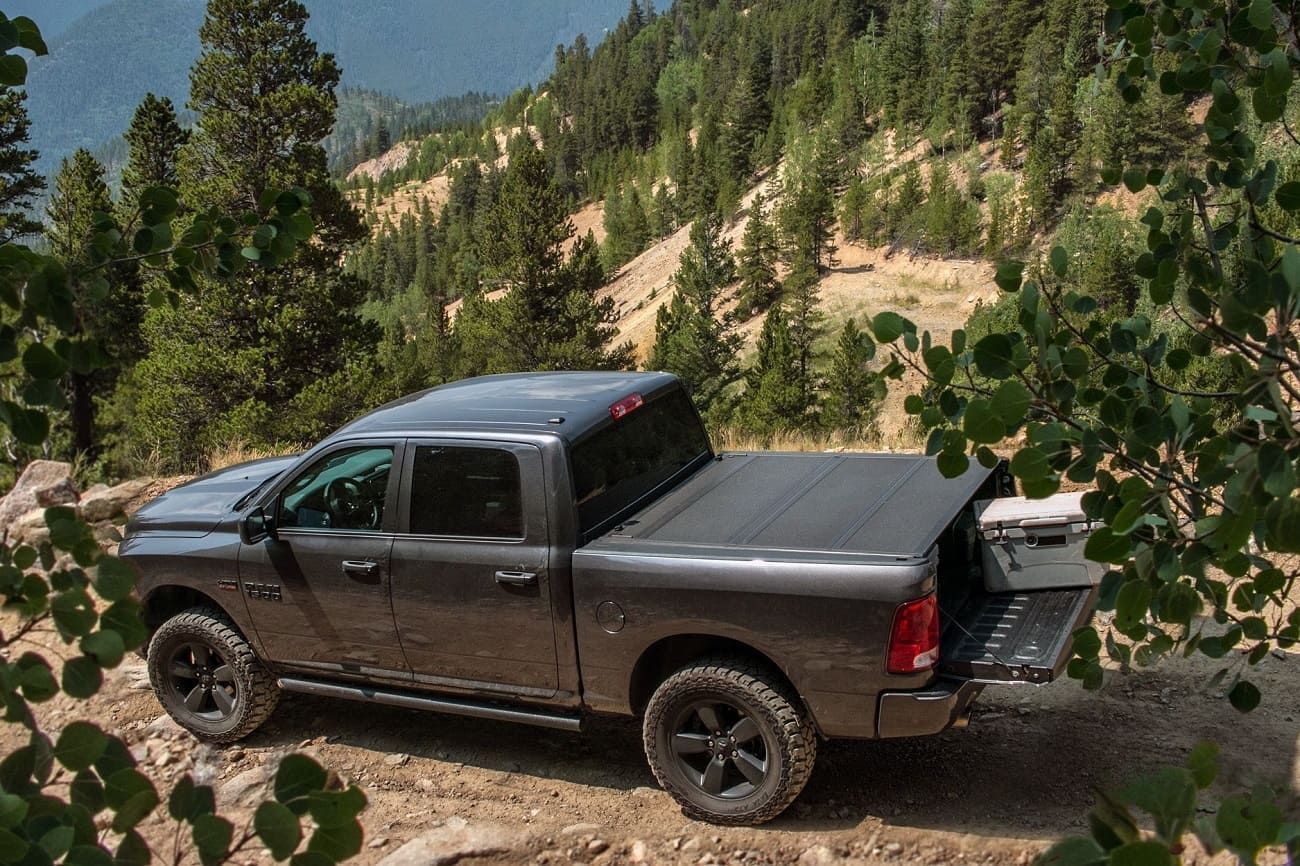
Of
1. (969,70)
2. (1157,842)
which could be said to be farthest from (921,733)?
(969,70)

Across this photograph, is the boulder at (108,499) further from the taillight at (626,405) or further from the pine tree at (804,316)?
the pine tree at (804,316)

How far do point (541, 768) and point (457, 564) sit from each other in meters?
1.23

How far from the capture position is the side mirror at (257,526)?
5.31 meters

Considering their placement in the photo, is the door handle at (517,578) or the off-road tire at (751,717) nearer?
the off-road tire at (751,717)

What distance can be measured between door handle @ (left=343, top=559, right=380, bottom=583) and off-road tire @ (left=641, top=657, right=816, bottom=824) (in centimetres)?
153

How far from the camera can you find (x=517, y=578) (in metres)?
4.70

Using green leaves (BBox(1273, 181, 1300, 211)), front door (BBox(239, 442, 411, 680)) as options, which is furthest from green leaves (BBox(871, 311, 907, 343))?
front door (BBox(239, 442, 411, 680))

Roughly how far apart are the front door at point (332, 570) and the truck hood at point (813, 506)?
1.24m

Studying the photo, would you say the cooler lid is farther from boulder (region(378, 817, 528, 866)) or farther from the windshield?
boulder (region(378, 817, 528, 866))

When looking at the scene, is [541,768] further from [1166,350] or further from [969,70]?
[969,70]

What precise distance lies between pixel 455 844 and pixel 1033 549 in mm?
2877

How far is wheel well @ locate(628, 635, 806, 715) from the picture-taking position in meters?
4.52

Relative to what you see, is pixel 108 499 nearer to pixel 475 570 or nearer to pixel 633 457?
pixel 475 570

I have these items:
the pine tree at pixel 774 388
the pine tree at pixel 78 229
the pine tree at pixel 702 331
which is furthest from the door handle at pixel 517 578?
the pine tree at pixel 702 331
